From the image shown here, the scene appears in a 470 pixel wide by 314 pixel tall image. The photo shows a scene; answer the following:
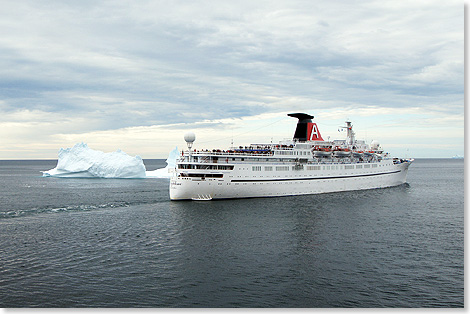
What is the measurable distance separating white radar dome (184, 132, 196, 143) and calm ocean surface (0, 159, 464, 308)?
10.7m

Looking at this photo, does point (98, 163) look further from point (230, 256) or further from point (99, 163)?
point (230, 256)

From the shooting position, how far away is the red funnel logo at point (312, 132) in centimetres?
7194

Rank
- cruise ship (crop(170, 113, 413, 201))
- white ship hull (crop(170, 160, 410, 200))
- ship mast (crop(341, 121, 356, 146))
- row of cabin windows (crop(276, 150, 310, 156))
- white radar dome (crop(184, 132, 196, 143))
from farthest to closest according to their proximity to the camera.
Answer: ship mast (crop(341, 121, 356, 146)), row of cabin windows (crop(276, 150, 310, 156)), white radar dome (crop(184, 132, 196, 143)), cruise ship (crop(170, 113, 413, 201)), white ship hull (crop(170, 160, 410, 200))

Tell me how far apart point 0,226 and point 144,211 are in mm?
14901

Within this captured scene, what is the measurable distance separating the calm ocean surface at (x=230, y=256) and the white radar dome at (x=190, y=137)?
10.7 meters

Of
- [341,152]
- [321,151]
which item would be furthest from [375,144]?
[321,151]

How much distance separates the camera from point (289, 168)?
195ft

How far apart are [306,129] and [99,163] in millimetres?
55979

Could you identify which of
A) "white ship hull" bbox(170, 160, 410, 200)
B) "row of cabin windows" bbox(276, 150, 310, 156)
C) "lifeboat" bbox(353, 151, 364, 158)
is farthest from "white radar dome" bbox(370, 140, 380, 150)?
"row of cabin windows" bbox(276, 150, 310, 156)

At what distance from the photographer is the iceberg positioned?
9581 cm

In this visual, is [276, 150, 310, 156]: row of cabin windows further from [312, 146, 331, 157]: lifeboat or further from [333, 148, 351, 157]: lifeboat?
[333, 148, 351, 157]: lifeboat

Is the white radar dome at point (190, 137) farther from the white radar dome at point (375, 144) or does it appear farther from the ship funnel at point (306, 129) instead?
the white radar dome at point (375, 144)

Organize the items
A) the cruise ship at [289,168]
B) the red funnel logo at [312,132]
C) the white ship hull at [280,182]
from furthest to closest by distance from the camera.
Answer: the red funnel logo at [312,132] < the cruise ship at [289,168] < the white ship hull at [280,182]

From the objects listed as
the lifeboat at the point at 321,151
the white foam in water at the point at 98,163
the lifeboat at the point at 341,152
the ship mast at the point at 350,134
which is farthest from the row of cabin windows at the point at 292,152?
the white foam in water at the point at 98,163
